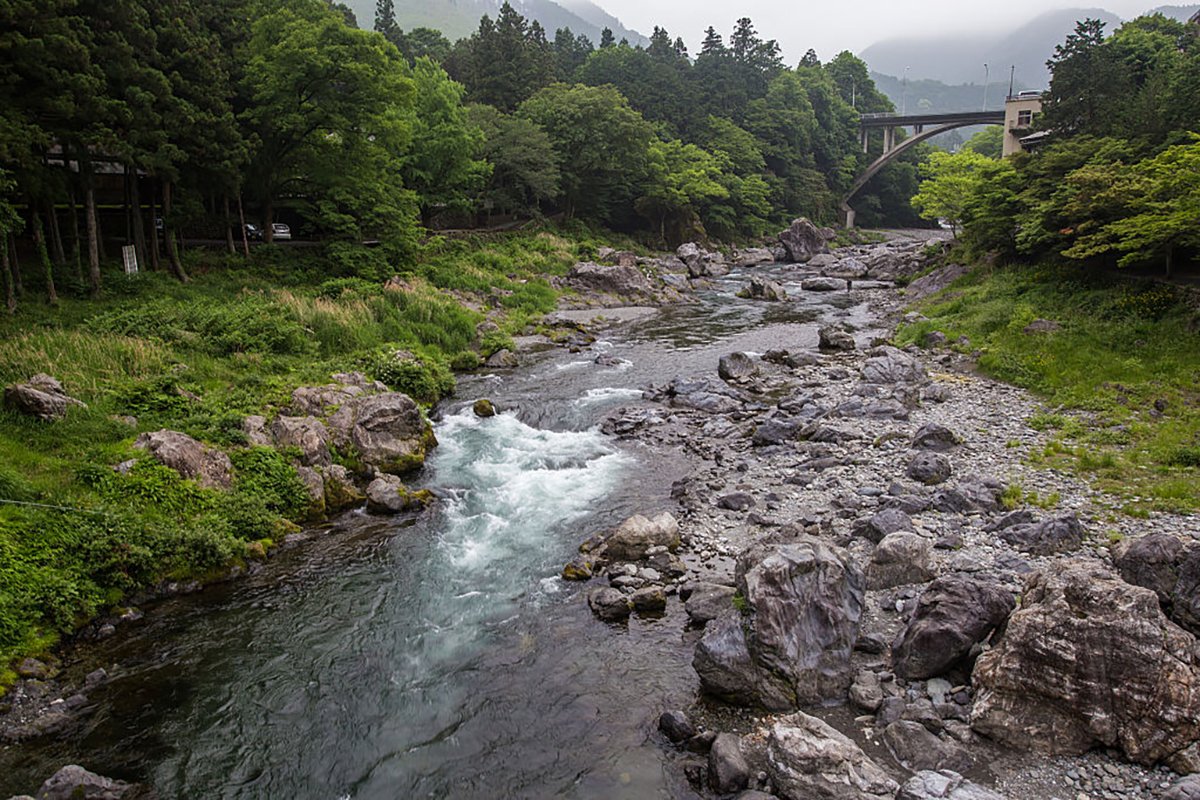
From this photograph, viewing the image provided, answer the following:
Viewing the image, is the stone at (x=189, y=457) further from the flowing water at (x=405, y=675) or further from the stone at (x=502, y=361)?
the stone at (x=502, y=361)

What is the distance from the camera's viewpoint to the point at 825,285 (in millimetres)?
52281

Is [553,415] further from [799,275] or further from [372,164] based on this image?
[799,275]

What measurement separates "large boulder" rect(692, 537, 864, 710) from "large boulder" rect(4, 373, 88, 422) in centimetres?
1453

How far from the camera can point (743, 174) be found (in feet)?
271

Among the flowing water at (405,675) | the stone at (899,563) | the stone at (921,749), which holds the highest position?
the stone at (899,563)

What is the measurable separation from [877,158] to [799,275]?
58.1 m


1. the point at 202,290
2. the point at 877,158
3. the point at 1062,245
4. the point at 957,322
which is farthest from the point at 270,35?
the point at 877,158

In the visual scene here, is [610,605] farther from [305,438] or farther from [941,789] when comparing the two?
[305,438]

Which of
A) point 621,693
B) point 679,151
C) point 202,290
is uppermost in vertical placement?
point 679,151

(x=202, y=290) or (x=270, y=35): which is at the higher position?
(x=270, y=35)

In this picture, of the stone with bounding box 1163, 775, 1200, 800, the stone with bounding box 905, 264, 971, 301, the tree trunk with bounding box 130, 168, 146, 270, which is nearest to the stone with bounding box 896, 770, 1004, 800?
the stone with bounding box 1163, 775, 1200, 800

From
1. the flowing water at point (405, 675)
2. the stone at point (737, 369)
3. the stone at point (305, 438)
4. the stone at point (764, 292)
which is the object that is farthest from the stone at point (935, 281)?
the stone at point (305, 438)

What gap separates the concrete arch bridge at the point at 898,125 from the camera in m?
88.0

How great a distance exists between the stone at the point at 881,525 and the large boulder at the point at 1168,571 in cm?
341
